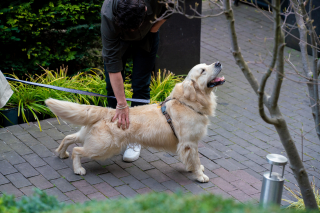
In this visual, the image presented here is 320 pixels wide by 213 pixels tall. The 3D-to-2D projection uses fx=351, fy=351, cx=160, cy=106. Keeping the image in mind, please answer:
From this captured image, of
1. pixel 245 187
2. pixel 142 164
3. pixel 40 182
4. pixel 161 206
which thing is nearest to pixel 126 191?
pixel 142 164

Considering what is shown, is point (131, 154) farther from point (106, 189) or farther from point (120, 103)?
point (120, 103)

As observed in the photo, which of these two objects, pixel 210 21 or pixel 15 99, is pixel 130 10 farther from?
pixel 210 21

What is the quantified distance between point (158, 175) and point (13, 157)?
1.89m

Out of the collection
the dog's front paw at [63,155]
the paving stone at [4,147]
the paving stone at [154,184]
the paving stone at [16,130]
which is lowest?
the paving stone at [154,184]

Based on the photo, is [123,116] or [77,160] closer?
[123,116]

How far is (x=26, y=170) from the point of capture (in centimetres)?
427

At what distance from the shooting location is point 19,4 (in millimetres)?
5879

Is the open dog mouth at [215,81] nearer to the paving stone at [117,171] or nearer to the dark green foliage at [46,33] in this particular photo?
the paving stone at [117,171]

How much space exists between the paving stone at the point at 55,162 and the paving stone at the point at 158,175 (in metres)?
1.07

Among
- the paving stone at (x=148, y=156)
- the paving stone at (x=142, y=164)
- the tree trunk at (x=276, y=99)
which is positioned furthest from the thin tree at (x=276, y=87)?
the paving stone at (x=148, y=156)

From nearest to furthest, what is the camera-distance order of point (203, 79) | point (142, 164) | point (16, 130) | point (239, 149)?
1. point (203, 79)
2. point (142, 164)
3. point (239, 149)
4. point (16, 130)

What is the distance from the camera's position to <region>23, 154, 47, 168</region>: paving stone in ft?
14.5

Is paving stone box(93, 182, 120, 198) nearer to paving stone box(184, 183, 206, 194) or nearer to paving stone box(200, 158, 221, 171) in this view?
paving stone box(184, 183, 206, 194)

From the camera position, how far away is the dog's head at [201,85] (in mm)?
4000
